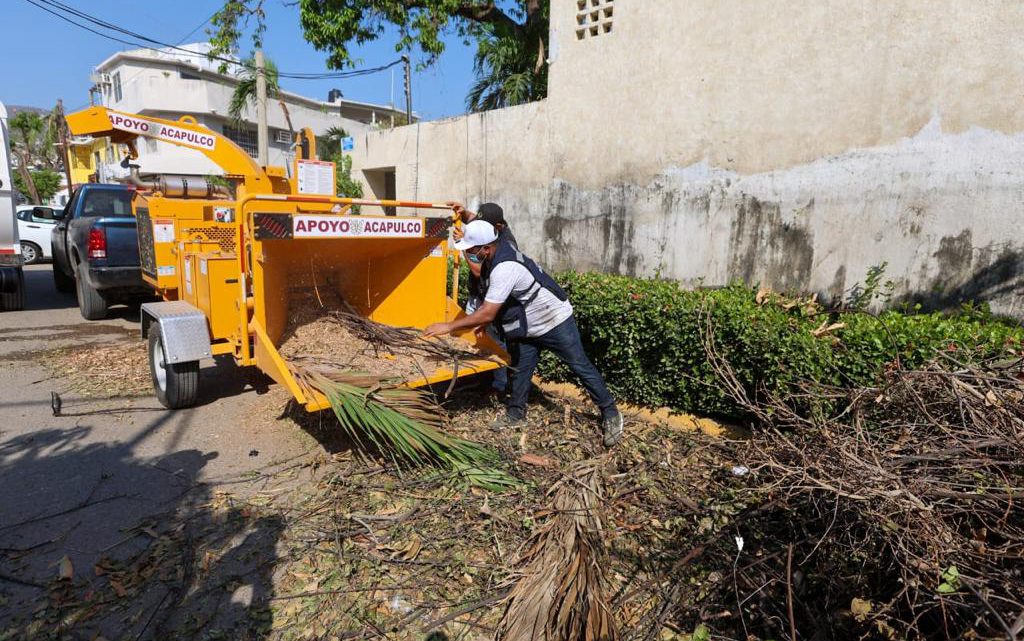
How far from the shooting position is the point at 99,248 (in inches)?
287

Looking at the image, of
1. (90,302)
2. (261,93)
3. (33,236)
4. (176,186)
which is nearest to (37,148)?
(33,236)

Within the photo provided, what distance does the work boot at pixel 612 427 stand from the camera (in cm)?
434

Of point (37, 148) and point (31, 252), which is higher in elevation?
point (37, 148)

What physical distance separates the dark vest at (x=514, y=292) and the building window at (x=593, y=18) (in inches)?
174

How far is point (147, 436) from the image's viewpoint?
4.58 metres

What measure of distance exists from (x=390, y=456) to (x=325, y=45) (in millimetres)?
10065

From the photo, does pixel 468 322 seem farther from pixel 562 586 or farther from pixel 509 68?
pixel 509 68

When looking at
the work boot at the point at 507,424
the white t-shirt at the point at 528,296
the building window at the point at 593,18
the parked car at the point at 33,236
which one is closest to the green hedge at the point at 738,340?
the white t-shirt at the point at 528,296

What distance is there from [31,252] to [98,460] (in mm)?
14650

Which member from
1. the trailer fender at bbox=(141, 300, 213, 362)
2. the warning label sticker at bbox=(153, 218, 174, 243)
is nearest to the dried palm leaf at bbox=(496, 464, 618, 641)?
the trailer fender at bbox=(141, 300, 213, 362)

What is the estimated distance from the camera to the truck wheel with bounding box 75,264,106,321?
8.31 m

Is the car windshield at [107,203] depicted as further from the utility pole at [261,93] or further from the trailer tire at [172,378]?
the utility pole at [261,93]

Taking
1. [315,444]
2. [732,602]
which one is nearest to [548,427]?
[315,444]

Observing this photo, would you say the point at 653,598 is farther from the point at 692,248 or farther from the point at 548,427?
the point at 692,248
